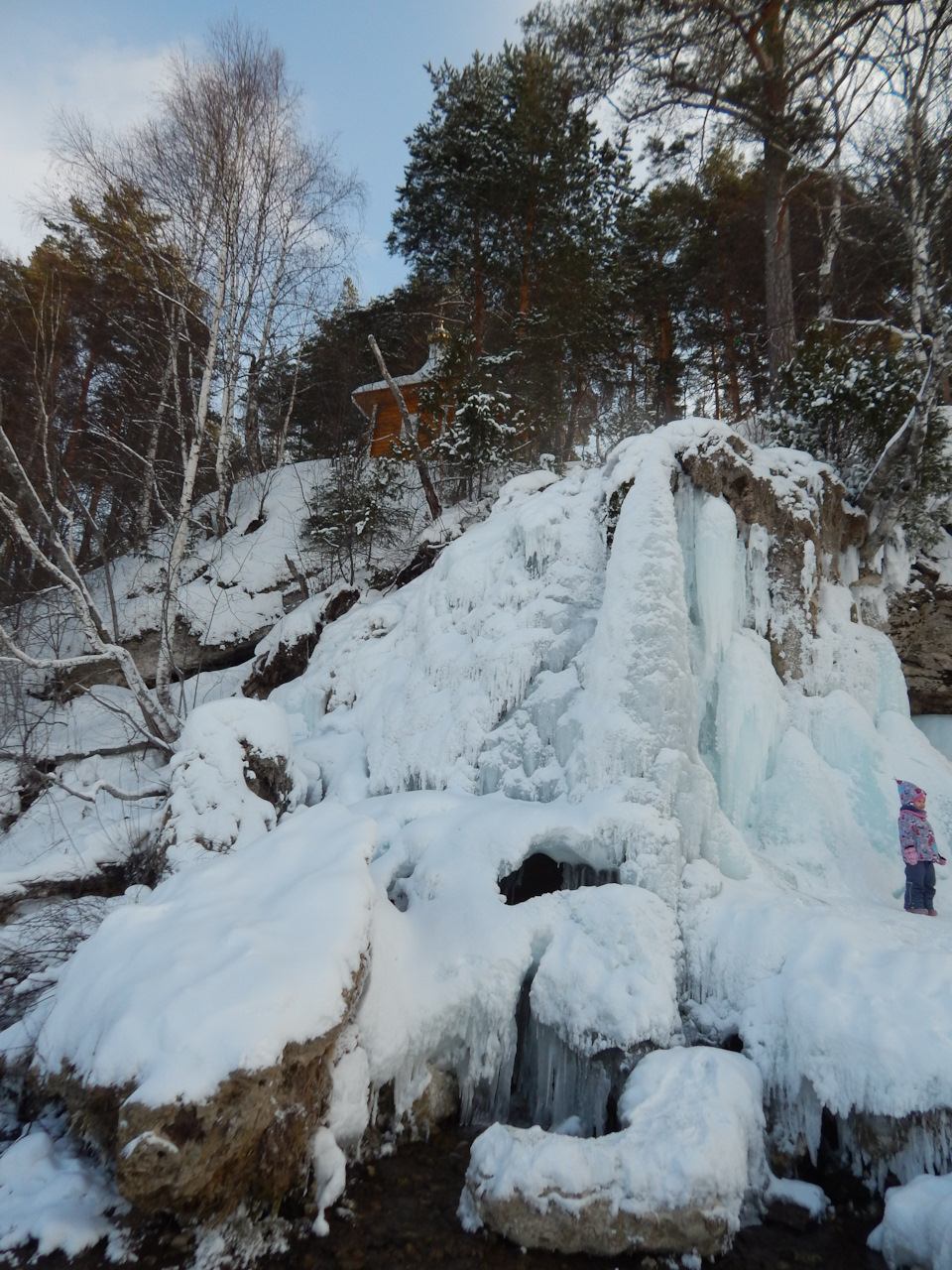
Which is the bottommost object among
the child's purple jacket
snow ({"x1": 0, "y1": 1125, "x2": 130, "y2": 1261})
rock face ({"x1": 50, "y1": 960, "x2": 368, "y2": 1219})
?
snow ({"x1": 0, "y1": 1125, "x2": 130, "y2": 1261})

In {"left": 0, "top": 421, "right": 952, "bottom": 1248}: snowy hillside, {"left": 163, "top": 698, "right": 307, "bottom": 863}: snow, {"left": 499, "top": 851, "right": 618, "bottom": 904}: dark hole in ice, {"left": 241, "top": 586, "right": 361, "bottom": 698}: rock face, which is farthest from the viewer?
{"left": 241, "top": 586, "right": 361, "bottom": 698}: rock face

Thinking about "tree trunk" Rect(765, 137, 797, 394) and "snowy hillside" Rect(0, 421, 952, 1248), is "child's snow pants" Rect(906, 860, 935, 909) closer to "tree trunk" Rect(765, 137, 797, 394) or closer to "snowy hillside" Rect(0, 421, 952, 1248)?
"snowy hillside" Rect(0, 421, 952, 1248)

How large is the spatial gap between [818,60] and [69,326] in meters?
13.9

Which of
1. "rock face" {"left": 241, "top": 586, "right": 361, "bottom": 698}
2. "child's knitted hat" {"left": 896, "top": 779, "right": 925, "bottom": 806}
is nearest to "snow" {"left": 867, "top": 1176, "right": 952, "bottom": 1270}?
"child's knitted hat" {"left": 896, "top": 779, "right": 925, "bottom": 806}

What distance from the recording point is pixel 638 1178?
10.6 feet

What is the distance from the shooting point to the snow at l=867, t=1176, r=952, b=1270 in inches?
115

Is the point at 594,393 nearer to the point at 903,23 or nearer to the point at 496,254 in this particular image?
the point at 496,254

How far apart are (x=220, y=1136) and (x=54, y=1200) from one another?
40.2 inches

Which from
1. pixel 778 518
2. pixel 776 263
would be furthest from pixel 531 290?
pixel 778 518

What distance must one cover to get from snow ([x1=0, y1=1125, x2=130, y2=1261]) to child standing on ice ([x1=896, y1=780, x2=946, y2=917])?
5.69 meters

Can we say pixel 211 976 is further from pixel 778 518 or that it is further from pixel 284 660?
pixel 284 660

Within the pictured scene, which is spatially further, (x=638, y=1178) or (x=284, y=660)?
(x=284, y=660)

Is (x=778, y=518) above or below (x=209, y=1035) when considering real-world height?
above

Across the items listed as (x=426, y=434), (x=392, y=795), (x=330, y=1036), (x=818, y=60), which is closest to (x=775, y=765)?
(x=392, y=795)
